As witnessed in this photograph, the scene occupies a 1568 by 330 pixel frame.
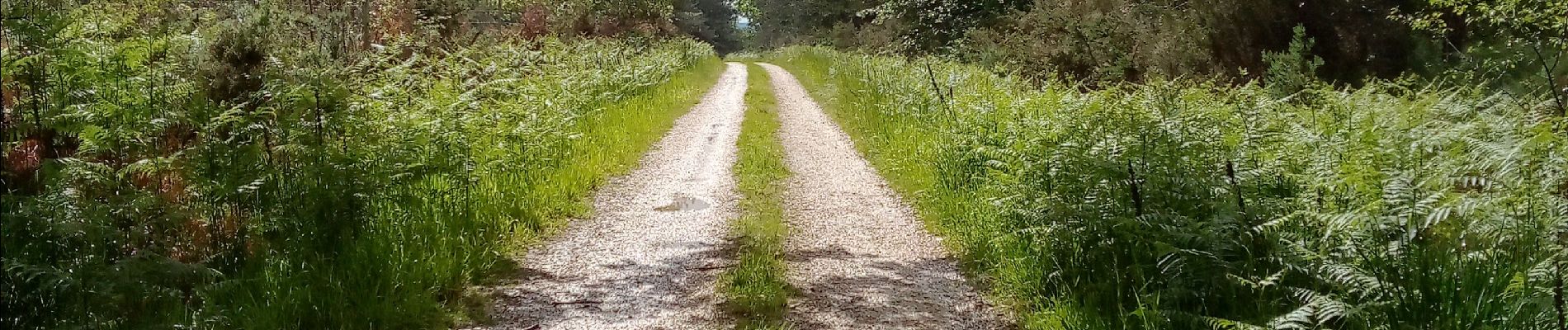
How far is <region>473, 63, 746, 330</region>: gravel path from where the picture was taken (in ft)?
15.3

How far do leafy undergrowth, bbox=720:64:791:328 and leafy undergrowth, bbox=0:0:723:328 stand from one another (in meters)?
1.54

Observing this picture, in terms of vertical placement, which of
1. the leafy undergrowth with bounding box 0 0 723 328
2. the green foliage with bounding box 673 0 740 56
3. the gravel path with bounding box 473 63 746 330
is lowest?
the green foliage with bounding box 673 0 740 56

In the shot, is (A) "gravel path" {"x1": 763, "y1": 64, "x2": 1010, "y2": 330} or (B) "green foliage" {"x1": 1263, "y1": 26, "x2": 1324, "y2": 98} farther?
(B) "green foliage" {"x1": 1263, "y1": 26, "x2": 1324, "y2": 98}

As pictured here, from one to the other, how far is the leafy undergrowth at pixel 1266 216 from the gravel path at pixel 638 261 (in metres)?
1.82

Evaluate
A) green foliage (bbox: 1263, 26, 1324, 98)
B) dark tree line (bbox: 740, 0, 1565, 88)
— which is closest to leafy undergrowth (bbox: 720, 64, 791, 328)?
dark tree line (bbox: 740, 0, 1565, 88)

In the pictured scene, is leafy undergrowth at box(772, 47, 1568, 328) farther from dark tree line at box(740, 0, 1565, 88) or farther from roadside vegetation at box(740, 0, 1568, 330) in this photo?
dark tree line at box(740, 0, 1565, 88)

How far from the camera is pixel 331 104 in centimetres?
557

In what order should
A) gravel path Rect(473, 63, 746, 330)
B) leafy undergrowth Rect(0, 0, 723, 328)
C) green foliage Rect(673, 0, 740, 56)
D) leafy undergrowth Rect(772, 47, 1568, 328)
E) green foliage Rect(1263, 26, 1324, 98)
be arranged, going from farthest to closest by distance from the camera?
1. green foliage Rect(673, 0, 740, 56)
2. green foliage Rect(1263, 26, 1324, 98)
3. gravel path Rect(473, 63, 746, 330)
4. leafy undergrowth Rect(0, 0, 723, 328)
5. leafy undergrowth Rect(772, 47, 1568, 328)

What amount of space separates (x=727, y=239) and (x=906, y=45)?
2039 cm

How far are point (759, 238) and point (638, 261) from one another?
0.94 metres

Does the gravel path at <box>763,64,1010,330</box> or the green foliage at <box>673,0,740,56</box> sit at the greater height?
the gravel path at <box>763,64,1010,330</box>

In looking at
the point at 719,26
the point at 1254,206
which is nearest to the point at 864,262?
the point at 1254,206

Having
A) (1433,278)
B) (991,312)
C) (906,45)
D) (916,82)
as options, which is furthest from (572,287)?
(906,45)

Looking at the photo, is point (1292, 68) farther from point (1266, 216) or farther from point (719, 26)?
point (719, 26)
